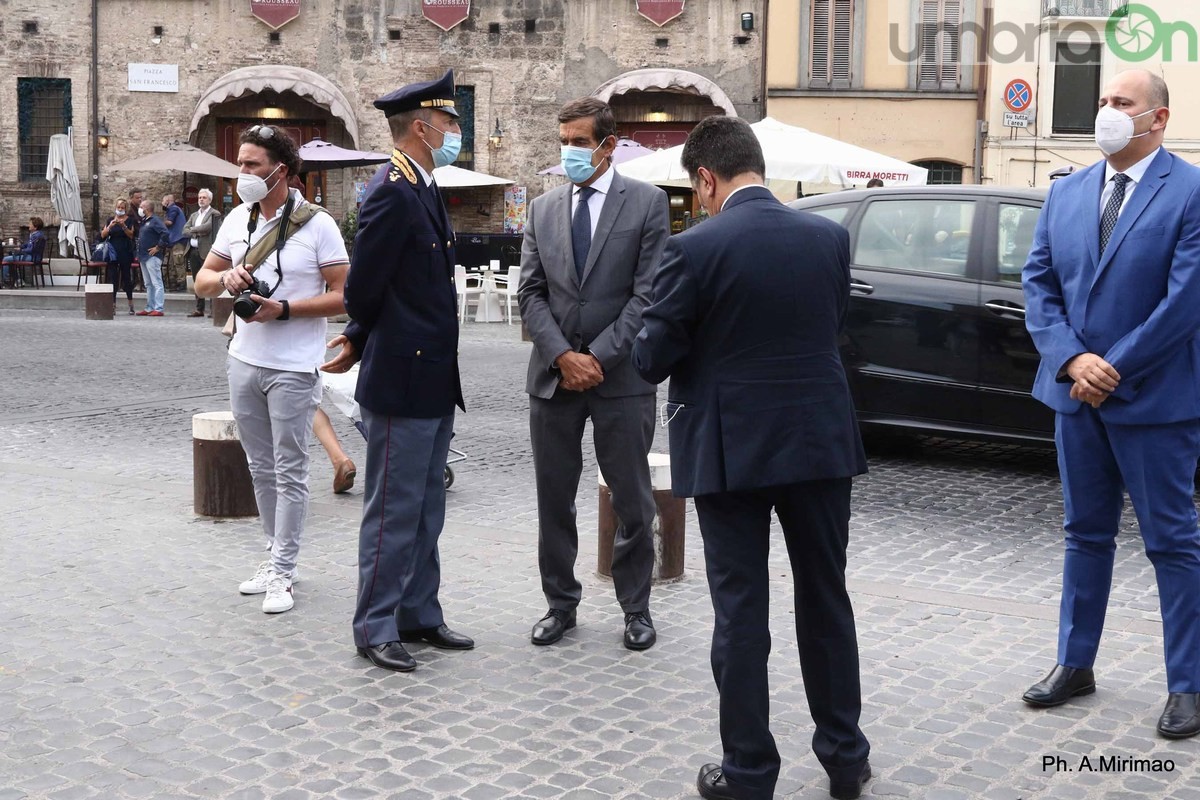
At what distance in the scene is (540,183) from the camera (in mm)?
29000

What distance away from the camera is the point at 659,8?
93.9ft

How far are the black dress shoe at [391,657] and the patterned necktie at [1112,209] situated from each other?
265cm

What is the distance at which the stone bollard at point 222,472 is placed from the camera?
24.0 ft

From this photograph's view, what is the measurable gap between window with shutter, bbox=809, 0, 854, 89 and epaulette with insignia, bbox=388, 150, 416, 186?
25766 mm

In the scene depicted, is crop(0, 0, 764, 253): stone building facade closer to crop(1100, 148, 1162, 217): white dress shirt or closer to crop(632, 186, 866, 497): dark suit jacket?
crop(1100, 148, 1162, 217): white dress shirt

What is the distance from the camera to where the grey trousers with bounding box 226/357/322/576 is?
5691 mm

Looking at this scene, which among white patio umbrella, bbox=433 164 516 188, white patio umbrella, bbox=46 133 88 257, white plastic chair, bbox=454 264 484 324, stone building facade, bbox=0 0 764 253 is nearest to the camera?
white plastic chair, bbox=454 264 484 324

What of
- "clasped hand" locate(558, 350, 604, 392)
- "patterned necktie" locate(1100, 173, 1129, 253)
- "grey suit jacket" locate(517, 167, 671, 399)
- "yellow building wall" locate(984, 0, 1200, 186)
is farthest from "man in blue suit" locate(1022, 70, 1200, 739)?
"yellow building wall" locate(984, 0, 1200, 186)

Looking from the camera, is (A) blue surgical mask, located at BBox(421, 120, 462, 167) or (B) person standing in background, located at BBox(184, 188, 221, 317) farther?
(B) person standing in background, located at BBox(184, 188, 221, 317)

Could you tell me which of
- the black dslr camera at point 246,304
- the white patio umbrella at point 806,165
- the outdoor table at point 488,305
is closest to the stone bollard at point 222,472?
the black dslr camera at point 246,304

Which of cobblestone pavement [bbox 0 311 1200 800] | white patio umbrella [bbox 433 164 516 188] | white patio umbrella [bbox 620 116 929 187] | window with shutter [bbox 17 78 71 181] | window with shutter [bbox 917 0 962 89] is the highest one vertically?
window with shutter [bbox 917 0 962 89]

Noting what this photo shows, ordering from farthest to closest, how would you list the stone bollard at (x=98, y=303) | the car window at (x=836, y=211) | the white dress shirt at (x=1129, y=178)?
the stone bollard at (x=98, y=303) → the car window at (x=836, y=211) → the white dress shirt at (x=1129, y=178)

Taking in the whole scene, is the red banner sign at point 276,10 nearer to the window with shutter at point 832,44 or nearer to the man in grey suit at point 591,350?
the window with shutter at point 832,44

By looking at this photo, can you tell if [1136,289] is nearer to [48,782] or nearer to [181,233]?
[48,782]
